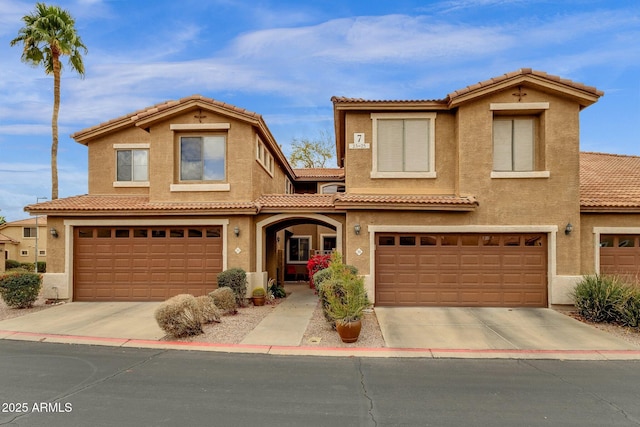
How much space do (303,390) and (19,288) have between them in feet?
37.2

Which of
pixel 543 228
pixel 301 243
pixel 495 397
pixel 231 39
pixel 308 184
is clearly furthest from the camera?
pixel 308 184

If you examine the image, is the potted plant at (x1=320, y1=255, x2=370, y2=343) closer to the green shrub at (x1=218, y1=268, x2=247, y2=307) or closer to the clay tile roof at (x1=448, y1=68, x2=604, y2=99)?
the green shrub at (x1=218, y1=268, x2=247, y2=307)

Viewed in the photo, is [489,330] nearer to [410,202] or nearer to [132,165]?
[410,202]

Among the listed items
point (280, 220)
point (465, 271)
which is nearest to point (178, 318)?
point (280, 220)

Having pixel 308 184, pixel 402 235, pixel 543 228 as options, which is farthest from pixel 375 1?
pixel 308 184

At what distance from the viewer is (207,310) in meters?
9.80

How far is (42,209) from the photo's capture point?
13.3 meters

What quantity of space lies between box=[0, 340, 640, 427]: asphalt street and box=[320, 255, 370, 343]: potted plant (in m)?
0.88

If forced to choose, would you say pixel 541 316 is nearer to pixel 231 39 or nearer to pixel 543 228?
pixel 543 228

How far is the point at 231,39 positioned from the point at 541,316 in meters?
18.1

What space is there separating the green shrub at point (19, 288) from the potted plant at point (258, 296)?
23.4 ft

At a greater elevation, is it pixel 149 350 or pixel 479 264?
pixel 479 264

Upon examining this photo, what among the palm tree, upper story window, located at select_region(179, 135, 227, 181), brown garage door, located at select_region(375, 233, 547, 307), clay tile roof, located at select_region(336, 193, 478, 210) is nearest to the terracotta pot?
brown garage door, located at select_region(375, 233, 547, 307)

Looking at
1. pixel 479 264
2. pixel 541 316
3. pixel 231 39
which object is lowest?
pixel 541 316
